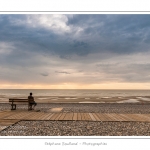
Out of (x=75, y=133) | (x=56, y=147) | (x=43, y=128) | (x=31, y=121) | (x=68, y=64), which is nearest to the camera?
(x=56, y=147)

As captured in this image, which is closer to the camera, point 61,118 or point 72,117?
point 61,118

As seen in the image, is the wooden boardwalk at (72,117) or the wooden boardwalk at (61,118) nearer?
the wooden boardwalk at (61,118)

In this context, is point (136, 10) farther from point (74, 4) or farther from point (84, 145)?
point (84, 145)

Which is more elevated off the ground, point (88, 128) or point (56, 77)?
point (56, 77)

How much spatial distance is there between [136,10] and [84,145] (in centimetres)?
513

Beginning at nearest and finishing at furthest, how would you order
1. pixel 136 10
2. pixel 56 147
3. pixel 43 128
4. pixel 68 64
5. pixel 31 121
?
pixel 56 147, pixel 136 10, pixel 43 128, pixel 31 121, pixel 68 64

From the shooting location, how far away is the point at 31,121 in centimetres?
1023

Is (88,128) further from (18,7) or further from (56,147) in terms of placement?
(18,7)

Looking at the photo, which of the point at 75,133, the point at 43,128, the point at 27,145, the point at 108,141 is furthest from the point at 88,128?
the point at 27,145

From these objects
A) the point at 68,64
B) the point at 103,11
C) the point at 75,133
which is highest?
the point at 68,64

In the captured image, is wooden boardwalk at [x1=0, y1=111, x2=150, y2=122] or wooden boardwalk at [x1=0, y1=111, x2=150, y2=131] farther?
wooden boardwalk at [x1=0, y1=111, x2=150, y2=122]

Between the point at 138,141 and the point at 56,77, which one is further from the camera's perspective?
the point at 56,77

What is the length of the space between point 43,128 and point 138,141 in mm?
4443

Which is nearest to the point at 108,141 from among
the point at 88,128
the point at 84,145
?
the point at 84,145
